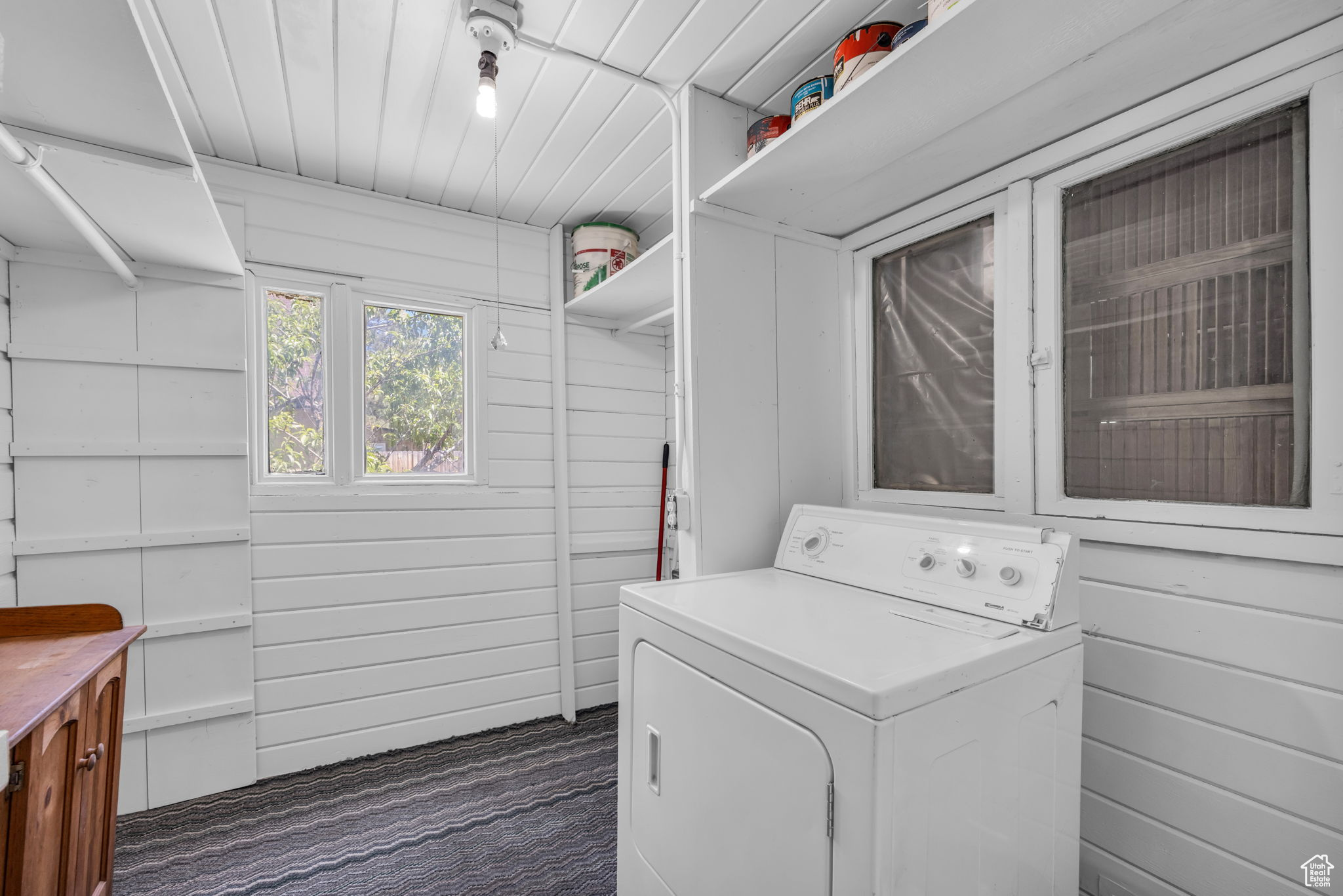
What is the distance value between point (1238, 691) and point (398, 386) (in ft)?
9.46

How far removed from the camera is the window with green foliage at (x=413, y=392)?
2.58m

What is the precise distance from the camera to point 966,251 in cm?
164

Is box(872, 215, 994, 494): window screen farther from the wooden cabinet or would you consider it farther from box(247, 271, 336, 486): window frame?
box(247, 271, 336, 486): window frame

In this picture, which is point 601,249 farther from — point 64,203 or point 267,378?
point 64,203

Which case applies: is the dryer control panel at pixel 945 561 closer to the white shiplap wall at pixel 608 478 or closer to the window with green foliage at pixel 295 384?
the white shiplap wall at pixel 608 478

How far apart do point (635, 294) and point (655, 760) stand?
192 centimetres

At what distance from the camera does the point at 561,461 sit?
9.33 feet

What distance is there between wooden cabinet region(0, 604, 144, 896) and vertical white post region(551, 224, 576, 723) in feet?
5.22

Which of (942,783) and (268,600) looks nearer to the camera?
(942,783)

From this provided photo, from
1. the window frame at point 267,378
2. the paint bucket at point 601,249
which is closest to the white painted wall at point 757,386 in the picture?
the paint bucket at point 601,249

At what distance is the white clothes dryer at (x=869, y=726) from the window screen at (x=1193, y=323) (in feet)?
1.22

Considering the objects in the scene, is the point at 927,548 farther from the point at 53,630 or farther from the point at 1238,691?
the point at 53,630

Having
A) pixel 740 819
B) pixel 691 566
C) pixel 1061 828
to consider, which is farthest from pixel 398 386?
pixel 1061 828

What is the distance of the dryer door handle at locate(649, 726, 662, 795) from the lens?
4.20 ft
